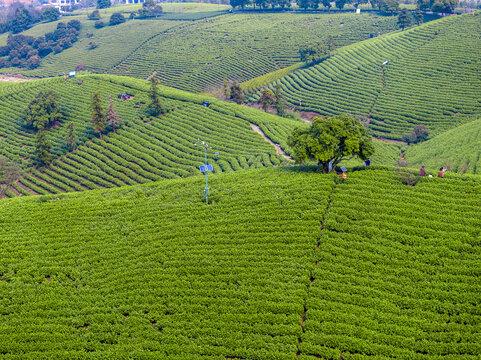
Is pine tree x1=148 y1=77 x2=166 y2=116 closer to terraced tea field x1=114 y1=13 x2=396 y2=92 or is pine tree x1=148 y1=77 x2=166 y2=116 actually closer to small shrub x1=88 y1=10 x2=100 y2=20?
terraced tea field x1=114 y1=13 x2=396 y2=92

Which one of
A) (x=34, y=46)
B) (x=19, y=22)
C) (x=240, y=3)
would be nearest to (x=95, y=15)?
(x=19, y=22)

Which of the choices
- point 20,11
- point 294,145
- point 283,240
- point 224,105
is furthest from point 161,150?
point 20,11

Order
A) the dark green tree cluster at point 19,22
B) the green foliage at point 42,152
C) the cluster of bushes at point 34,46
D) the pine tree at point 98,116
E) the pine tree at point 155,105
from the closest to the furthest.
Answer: the green foliage at point 42,152
the pine tree at point 98,116
the pine tree at point 155,105
the cluster of bushes at point 34,46
the dark green tree cluster at point 19,22

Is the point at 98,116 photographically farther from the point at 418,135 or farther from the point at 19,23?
the point at 19,23

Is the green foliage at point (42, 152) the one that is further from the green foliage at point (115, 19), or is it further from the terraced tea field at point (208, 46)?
the green foliage at point (115, 19)

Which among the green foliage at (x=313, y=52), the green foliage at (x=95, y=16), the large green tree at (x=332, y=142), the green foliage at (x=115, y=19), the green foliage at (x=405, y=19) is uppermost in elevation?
the green foliage at (x=95, y=16)

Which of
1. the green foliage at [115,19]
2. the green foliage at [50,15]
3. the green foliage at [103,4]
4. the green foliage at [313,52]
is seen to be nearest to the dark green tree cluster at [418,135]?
the green foliage at [313,52]

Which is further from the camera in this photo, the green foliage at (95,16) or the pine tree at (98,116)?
the green foliage at (95,16)

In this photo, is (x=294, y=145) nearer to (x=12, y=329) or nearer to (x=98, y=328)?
(x=98, y=328)

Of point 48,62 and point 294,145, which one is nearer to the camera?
point 294,145
